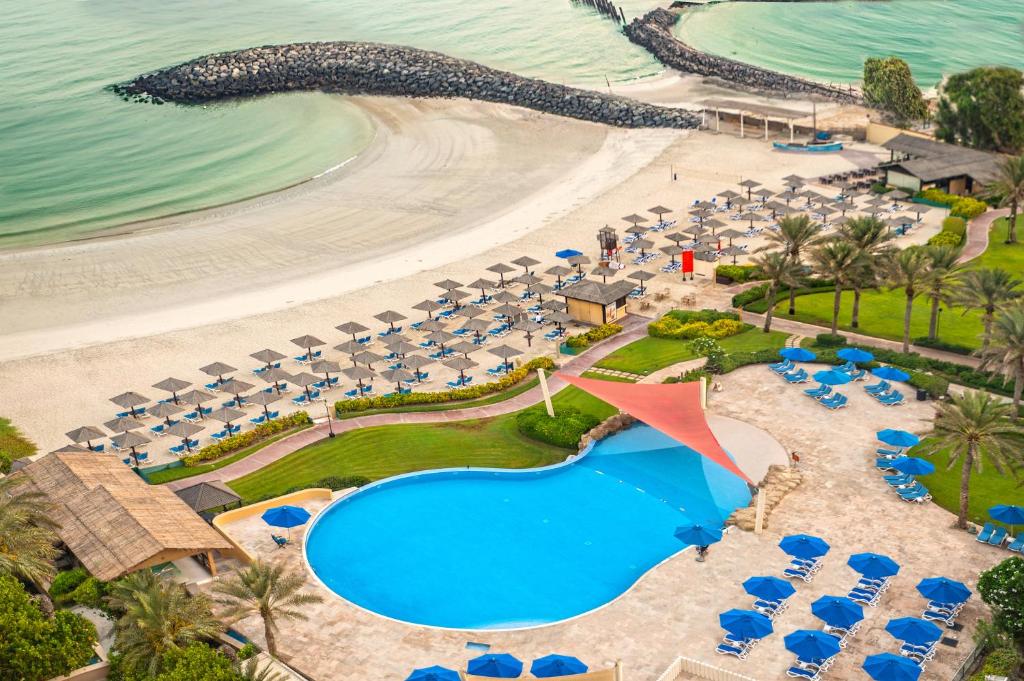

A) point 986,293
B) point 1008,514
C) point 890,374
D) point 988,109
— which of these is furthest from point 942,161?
point 1008,514

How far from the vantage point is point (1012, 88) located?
312 feet

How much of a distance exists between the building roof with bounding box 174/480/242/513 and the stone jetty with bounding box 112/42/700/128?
3246 inches

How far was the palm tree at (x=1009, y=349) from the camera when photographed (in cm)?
5062

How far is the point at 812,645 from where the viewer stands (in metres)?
37.7

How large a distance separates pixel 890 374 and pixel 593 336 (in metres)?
18.5

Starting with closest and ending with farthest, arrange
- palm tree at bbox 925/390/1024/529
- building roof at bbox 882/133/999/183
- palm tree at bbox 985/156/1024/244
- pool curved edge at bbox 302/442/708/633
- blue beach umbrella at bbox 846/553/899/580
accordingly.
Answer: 1. blue beach umbrella at bbox 846/553/899/580
2. pool curved edge at bbox 302/442/708/633
3. palm tree at bbox 925/390/1024/529
4. palm tree at bbox 985/156/1024/244
5. building roof at bbox 882/133/999/183

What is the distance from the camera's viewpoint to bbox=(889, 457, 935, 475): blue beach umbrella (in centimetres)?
4847

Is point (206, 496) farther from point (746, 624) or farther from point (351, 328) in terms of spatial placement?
point (746, 624)

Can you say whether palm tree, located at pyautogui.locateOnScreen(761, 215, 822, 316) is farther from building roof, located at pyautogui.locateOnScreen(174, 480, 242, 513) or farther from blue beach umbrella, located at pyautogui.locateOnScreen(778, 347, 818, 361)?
building roof, located at pyautogui.locateOnScreen(174, 480, 242, 513)

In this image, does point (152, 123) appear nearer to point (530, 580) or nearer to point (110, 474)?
point (110, 474)

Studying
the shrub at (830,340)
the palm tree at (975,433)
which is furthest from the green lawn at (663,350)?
the palm tree at (975,433)

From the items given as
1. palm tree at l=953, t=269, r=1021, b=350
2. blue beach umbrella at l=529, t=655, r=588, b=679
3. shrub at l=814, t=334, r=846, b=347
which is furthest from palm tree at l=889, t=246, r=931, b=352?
blue beach umbrella at l=529, t=655, r=588, b=679

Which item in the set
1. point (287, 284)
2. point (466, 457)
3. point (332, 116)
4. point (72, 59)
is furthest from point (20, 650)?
point (72, 59)

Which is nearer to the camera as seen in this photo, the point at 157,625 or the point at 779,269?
the point at 157,625
